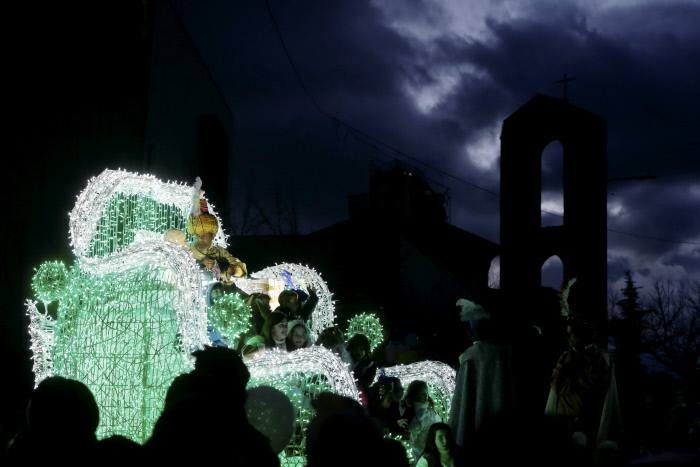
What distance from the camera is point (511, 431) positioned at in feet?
9.00

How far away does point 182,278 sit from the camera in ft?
20.7

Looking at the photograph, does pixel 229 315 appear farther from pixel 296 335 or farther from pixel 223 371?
pixel 223 371

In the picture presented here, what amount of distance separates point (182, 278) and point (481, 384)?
7.76 ft

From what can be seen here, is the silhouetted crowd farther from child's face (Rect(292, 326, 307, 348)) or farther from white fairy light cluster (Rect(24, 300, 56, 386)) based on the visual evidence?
white fairy light cluster (Rect(24, 300, 56, 386))

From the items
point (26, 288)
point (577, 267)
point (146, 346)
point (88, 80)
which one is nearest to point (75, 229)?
point (146, 346)

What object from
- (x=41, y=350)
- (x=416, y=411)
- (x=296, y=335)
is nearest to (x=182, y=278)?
(x=296, y=335)

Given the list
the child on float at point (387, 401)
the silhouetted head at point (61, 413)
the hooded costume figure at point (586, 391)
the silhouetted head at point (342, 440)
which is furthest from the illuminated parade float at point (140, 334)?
the silhouetted head at point (342, 440)

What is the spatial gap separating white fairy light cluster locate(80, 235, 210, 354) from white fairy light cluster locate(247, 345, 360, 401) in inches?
18.7

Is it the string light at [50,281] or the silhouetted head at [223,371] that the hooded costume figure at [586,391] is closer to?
the silhouetted head at [223,371]

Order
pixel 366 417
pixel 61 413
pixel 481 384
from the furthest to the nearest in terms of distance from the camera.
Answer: pixel 481 384 → pixel 61 413 → pixel 366 417

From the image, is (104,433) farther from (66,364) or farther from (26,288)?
(26,288)

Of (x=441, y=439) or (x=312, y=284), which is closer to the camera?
(x=441, y=439)

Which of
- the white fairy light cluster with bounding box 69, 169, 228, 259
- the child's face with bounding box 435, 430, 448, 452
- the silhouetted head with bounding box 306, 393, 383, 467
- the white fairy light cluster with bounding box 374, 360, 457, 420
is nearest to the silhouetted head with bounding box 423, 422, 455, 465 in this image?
the child's face with bounding box 435, 430, 448, 452

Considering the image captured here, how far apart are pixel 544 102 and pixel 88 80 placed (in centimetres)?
1735
